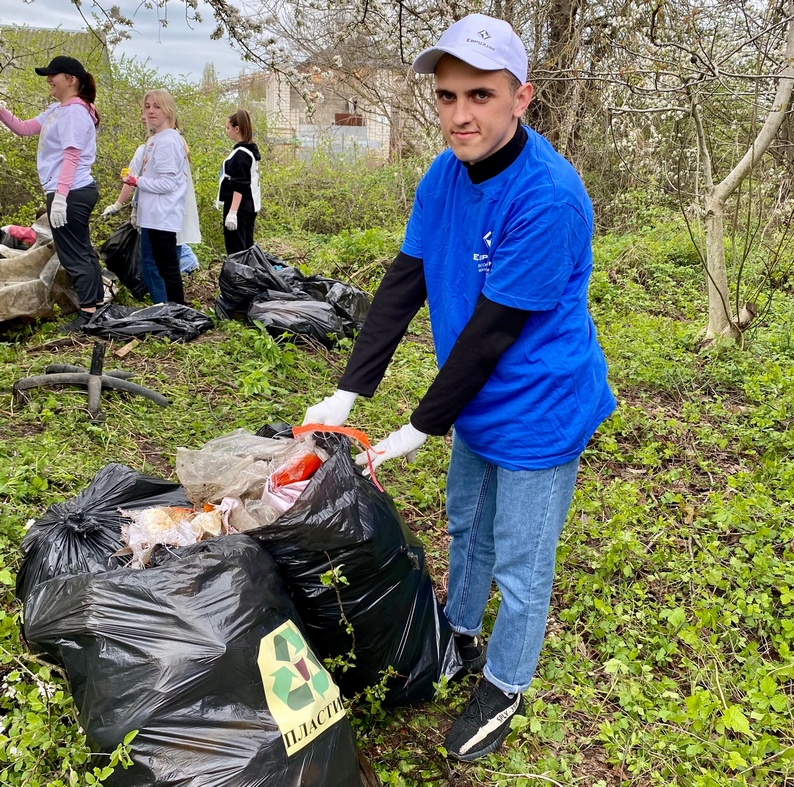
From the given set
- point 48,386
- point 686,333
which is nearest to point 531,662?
point 48,386

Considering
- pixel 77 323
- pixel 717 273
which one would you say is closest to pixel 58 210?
pixel 77 323

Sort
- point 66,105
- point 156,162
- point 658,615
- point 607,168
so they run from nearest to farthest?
point 658,615
point 66,105
point 156,162
point 607,168

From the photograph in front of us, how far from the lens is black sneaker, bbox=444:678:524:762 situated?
1.89m

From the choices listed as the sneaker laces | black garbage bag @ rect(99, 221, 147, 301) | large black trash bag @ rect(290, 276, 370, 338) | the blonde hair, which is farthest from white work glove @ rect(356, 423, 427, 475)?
black garbage bag @ rect(99, 221, 147, 301)

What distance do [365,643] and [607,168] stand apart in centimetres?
831

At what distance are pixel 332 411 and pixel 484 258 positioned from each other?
1.91ft

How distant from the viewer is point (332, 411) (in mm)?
1861

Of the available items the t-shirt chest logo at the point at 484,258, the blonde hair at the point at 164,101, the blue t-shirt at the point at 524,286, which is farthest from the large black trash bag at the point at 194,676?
the blonde hair at the point at 164,101

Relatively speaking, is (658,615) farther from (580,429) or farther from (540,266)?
(540,266)

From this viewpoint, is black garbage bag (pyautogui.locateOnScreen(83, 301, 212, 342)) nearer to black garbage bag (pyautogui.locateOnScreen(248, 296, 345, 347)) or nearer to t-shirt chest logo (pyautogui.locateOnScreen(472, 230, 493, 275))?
black garbage bag (pyautogui.locateOnScreen(248, 296, 345, 347))

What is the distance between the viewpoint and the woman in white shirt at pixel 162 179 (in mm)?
4727

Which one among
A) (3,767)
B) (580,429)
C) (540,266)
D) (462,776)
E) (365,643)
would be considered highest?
(540,266)

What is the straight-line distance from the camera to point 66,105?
14.1ft

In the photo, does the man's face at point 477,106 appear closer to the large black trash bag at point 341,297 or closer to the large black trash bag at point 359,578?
the large black trash bag at point 359,578
